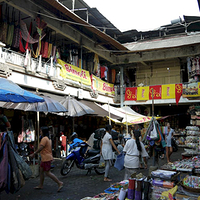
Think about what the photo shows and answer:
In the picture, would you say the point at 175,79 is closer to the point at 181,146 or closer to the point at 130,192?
the point at 181,146

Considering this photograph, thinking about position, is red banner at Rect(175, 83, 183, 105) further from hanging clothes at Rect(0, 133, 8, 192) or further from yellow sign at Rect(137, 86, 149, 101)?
hanging clothes at Rect(0, 133, 8, 192)

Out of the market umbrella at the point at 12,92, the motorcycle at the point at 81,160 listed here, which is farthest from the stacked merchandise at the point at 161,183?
the motorcycle at the point at 81,160

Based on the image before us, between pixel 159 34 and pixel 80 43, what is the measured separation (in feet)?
28.5

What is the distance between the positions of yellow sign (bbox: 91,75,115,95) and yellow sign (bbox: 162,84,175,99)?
13.4 feet

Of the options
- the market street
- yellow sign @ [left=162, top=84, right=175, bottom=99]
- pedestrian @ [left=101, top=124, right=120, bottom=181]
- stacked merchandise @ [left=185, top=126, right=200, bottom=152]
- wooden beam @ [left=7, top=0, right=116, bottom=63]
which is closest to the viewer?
the market street

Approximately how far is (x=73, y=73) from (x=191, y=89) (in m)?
8.32

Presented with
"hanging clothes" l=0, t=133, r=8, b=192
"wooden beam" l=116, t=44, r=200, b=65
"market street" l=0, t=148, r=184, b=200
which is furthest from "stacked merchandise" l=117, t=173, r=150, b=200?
"wooden beam" l=116, t=44, r=200, b=65

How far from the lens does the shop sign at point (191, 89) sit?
→ 586 inches

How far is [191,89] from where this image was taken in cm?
1502

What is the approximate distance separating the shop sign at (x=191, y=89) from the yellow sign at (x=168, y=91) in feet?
2.53

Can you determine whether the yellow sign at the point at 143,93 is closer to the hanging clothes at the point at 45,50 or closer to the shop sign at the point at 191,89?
the shop sign at the point at 191,89

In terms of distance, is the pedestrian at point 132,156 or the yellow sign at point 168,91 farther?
the yellow sign at point 168,91

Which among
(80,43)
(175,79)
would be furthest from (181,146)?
(80,43)

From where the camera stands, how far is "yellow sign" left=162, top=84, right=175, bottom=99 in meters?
15.7
